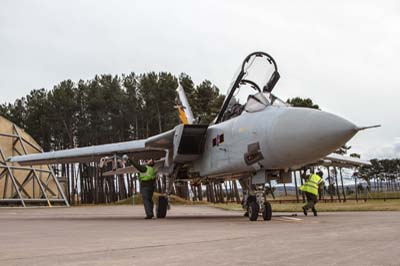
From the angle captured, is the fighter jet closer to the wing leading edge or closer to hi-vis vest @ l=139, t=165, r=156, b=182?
the wing leading edge

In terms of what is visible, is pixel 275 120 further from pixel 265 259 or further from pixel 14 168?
pixel 14 168

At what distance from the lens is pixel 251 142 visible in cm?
1072

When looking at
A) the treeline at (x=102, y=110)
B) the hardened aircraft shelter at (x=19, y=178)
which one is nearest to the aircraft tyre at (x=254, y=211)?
the hardened aircraft shelter at (x=19, y=178)

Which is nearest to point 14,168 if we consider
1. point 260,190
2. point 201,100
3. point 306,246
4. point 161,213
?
point 201,100

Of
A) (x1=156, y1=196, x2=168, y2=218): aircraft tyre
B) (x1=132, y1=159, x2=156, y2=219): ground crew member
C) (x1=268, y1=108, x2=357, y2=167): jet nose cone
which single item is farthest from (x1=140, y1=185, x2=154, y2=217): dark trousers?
(x1=268, y1=108, x2=357, y2=167): jet nose cone

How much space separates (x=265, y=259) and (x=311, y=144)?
18.2ft

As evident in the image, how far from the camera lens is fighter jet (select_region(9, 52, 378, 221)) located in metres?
9.45

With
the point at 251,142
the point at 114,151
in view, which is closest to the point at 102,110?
the point at 114,151

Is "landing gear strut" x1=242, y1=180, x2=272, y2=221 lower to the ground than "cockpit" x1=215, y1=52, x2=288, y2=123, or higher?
lower

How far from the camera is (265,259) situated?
4.21m

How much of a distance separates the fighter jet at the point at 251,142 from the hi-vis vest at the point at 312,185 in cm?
180

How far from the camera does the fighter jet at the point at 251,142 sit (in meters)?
Result: 9.45

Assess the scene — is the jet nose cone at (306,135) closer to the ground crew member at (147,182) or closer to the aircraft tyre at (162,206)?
the aircraft tyre at (162,206)

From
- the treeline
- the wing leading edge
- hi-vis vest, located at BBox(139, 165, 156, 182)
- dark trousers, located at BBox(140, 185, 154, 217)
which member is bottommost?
dark trousers, located at BBox(140, 185, 154, 217)
